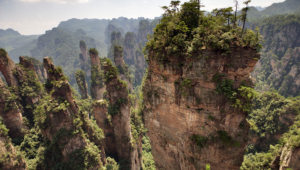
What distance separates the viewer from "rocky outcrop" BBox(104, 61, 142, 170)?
78.7ft

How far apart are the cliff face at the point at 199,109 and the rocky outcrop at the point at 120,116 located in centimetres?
928

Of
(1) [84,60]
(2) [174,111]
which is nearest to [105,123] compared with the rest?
(2) [174,111]

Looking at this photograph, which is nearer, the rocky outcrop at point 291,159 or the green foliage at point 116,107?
the rocky outcrop at point 291,159

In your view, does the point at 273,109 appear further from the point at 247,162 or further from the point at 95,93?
the point at 95,93

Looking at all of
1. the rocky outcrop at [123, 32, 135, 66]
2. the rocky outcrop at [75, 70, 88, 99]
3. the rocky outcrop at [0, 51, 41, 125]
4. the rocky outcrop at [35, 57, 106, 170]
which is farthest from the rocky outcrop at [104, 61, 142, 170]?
the rocky outcrop at [123, 32, 135, 66]

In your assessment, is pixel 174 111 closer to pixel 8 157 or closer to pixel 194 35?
pixel 194 35

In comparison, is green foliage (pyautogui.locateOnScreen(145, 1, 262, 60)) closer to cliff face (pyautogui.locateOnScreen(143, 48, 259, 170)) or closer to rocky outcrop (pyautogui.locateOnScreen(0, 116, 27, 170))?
cliff face (pyautogui.locateOnScreen(143, 48, 259, 170))

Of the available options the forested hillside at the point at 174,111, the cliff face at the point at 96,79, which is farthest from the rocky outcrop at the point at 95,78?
the forested hillside at the point at 174,111

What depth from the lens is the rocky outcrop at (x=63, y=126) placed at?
18.6m

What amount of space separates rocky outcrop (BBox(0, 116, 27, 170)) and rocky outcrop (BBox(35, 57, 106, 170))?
297cm

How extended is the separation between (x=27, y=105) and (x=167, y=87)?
1237 inches

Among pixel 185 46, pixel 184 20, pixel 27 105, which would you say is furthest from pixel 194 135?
pixel 27 105

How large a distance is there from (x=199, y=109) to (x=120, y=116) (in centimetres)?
1611

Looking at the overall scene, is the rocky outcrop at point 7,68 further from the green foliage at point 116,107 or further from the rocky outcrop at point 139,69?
the rocky outcrop at point 139,69
